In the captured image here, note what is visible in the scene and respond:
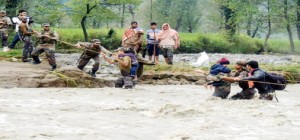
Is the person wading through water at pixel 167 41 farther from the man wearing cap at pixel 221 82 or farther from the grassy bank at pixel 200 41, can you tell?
the grassy bank at pixel 200 41

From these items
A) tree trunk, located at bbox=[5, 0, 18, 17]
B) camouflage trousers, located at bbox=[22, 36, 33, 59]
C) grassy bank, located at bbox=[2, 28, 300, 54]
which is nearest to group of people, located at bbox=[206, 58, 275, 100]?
camouflage trousers, located at bbox=[22, 36, 33, 59]

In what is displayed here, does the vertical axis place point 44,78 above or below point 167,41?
below

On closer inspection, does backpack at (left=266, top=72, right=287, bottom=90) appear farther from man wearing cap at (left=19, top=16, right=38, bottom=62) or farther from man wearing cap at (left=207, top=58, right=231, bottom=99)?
man wearing cap at (left=19, top=16, right=38, bottom=62)

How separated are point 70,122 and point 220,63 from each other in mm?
4833

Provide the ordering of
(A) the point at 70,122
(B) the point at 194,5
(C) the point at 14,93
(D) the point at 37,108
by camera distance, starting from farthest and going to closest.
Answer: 1. (B) the point at 194,5
2. (C) the point at 14,93
3. (D) the point at 37,108
4. (A) the point at 70,122

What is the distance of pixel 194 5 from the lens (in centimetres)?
5591

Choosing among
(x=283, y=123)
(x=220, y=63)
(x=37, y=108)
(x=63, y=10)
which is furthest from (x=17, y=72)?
(x=63, y=10)

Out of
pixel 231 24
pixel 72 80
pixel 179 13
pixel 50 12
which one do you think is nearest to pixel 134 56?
pixel 72 80

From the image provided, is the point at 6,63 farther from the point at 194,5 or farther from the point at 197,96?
the point at 194,5

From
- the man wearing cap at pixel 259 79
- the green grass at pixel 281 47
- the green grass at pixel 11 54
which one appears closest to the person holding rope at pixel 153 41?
the green grass at pixel 11 54

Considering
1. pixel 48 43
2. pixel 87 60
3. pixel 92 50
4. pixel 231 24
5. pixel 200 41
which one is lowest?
pixel 87 60

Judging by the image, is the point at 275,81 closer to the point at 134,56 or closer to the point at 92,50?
the point at 134,56

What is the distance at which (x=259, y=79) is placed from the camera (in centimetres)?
1295

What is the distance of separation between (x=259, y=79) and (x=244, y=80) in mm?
359
